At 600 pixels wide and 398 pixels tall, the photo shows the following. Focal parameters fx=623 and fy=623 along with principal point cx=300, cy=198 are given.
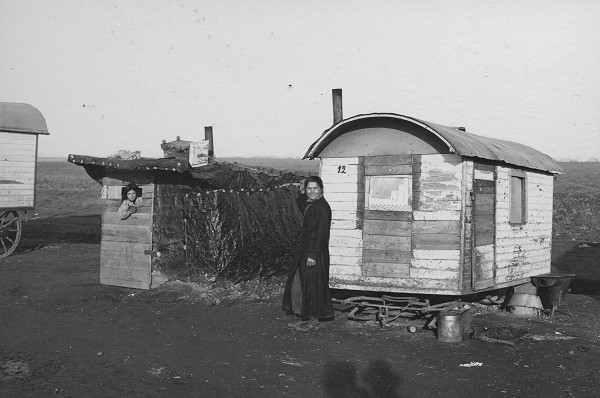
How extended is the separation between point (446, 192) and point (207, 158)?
17.1ft

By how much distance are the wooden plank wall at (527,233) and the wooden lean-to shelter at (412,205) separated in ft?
0.17

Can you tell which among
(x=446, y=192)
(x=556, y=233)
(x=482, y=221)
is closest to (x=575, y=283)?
(x=482, y=221)

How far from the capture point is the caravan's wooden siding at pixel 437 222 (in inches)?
375

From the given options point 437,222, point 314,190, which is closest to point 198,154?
point 314,190

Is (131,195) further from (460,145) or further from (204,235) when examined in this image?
(460,145)

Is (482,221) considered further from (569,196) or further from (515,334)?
(569,196)

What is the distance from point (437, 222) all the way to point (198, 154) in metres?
5.19

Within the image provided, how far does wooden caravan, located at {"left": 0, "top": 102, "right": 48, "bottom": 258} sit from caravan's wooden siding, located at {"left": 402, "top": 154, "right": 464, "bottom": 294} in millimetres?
11507

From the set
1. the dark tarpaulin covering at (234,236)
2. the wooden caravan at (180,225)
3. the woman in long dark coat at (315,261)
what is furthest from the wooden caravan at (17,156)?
the woman in long dark coat at (315,261)

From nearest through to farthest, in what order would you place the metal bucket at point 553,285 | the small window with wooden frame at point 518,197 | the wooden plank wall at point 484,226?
the wooden plank wall at point 484,226, the metal bucket at point 553,285, the small window with wooden frame at point 518,197

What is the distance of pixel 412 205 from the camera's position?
9.80m

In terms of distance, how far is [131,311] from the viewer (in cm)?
1045

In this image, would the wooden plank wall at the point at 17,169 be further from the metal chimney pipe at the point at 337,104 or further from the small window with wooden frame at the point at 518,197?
the small window with wooden frame at the point at 518,197

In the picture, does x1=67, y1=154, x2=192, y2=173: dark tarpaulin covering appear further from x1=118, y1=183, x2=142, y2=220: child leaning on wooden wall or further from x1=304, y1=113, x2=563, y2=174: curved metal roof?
x1=304, y1=113, x2=563, y2=174: curved metal roof
